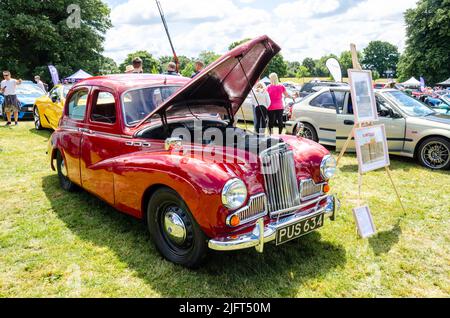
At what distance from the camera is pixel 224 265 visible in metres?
3.36

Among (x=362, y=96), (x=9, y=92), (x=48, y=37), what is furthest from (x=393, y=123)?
(x=48, y=37)

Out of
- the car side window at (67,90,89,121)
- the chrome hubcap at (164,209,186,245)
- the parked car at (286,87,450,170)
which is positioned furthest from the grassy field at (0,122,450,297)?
the parked car at (286,87,450,170)

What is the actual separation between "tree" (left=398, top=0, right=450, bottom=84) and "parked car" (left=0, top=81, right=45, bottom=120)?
35824 millimetres

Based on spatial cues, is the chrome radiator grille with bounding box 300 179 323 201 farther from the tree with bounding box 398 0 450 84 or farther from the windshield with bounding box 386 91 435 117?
the tree with bounding box 398 0 450 84

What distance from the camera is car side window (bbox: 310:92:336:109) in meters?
8.04

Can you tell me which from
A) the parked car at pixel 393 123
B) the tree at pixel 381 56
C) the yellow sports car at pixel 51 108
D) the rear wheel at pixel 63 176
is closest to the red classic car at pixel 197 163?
the rear wheel at pixel 63 176

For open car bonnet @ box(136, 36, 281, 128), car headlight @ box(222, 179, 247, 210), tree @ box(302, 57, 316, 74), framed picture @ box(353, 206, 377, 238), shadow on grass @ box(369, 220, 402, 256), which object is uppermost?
tree @ box(302, 57, 316, 74)

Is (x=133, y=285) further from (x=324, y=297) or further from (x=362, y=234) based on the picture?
(x=362, y=234)

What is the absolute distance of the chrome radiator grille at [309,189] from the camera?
3419 mm

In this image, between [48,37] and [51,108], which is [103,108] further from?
[48,37]

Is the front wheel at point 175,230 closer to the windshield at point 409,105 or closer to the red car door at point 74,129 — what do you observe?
the red car door at point 74,129

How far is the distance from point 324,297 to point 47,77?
2850cm

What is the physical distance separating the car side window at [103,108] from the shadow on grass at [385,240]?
337 cm
